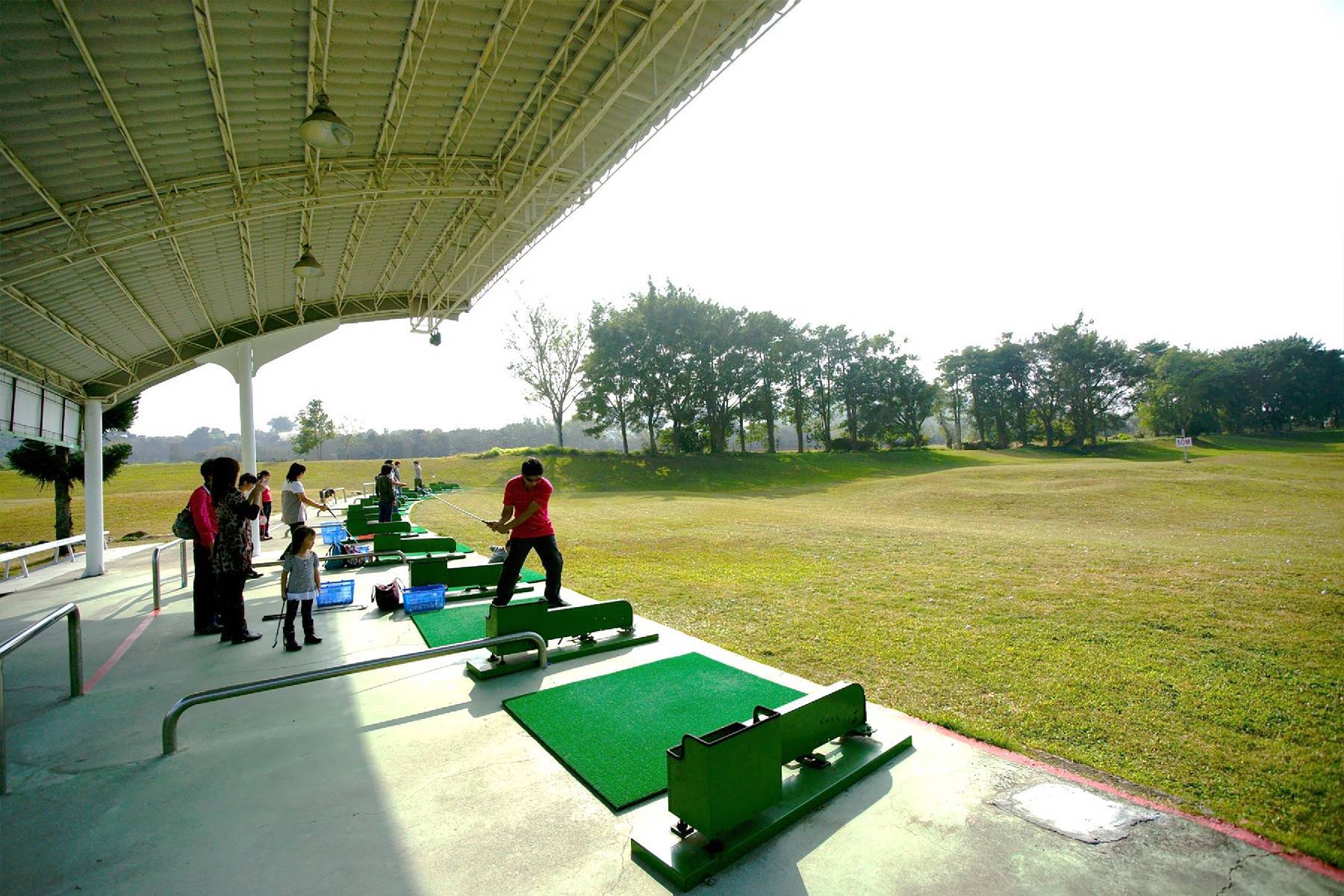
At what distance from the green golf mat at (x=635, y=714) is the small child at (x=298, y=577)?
2954 mm

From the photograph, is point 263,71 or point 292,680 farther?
point 263,71

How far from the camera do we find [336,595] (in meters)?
8.28

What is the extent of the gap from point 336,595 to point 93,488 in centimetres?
813

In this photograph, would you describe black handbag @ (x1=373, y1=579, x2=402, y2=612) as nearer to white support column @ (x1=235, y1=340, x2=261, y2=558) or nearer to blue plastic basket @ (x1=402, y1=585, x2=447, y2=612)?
blue plastic basket @ (x1=402, y1=585, x2=447, y2=612)

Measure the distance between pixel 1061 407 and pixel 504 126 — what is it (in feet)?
222

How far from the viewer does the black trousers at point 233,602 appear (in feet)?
21.1

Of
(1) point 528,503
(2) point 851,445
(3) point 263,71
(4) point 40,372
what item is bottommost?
(1) point 528,503

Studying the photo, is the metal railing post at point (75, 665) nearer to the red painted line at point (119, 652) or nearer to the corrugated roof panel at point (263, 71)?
the red painted line at point (119, 652)

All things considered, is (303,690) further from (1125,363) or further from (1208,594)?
(1125,363)

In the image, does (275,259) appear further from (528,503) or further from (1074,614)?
(1074,614)

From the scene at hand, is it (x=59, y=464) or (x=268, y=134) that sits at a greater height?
(x=268, y=134)

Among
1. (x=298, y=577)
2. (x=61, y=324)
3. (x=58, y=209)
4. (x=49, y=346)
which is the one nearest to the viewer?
(x=298, y=577)

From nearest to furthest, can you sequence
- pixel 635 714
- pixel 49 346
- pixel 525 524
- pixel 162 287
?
pixel 635 714
pixel 525 524
pixel 49 346
pixel 162 287

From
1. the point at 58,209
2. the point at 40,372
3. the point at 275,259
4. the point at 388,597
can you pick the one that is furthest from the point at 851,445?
the point at 58,209
